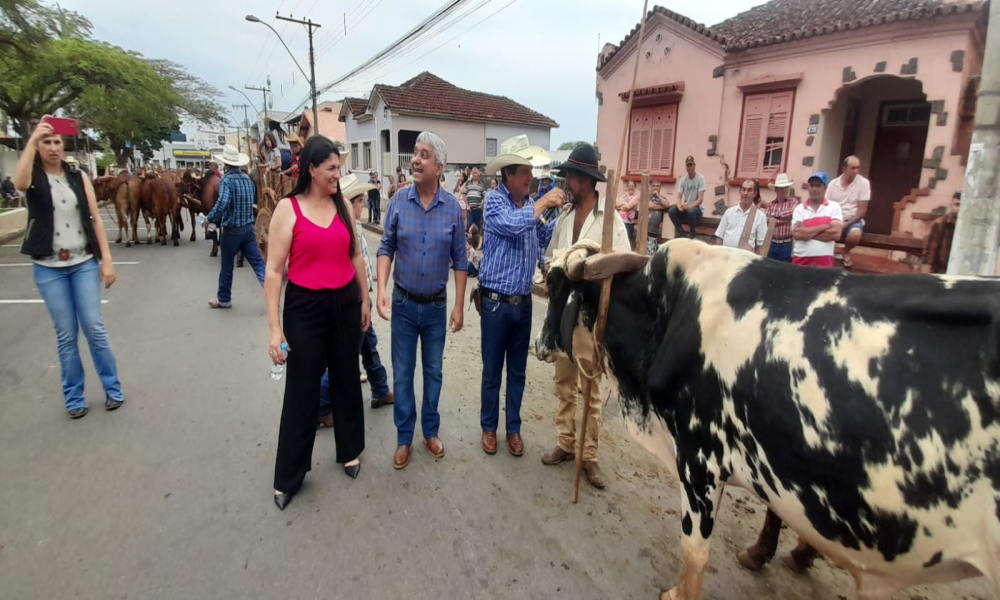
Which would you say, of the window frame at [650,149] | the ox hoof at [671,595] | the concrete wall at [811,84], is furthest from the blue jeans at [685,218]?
the ox hoof at [671,595]

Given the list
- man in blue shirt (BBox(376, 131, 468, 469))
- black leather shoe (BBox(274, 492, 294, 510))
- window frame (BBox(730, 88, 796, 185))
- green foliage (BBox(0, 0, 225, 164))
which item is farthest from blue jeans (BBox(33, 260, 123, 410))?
green foliage (BBox(0, 0, 225, 164))

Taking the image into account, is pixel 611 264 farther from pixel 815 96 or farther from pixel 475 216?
pixel 475 216

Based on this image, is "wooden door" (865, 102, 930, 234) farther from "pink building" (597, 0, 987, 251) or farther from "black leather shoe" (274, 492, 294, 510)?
"black leather shoe" (274, 492, 294, 510)

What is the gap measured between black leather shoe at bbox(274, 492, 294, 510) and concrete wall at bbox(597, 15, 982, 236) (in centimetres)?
972

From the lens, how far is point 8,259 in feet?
34.3

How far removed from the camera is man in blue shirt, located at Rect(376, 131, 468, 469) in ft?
10.9

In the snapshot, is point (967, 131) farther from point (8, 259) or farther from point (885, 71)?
point (8, 259)

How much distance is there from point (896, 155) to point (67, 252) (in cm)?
1304

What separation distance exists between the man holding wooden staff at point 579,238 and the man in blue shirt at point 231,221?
511 cm

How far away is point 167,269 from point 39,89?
19582 millimetres

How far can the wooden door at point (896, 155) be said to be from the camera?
10.2 m

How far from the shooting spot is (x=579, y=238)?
10.7 ft

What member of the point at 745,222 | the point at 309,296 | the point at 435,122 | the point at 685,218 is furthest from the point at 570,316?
the point at 435,122

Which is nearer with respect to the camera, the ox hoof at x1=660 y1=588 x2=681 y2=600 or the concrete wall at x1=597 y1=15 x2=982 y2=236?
the ox hoof at x1=660 y1=588 x2=681 y2=600
